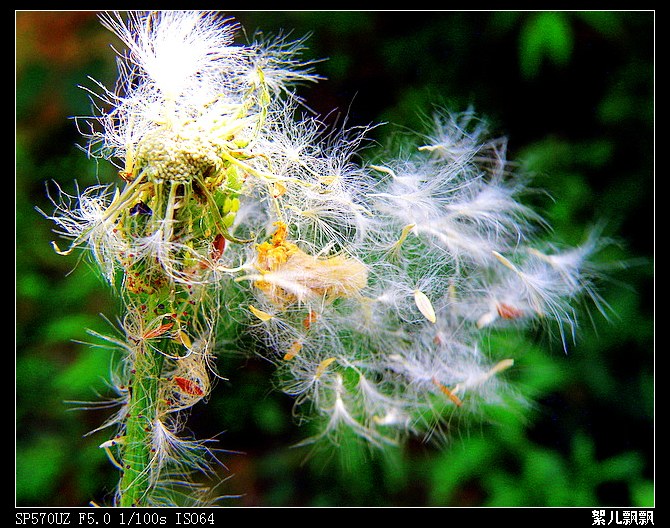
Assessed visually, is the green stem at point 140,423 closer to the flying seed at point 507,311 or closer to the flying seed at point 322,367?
the flying seed at point 322,367

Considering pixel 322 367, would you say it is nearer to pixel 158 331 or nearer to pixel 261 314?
pixel 261 314

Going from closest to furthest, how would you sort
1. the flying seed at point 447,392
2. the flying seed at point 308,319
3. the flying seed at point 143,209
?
the flying seed at point 143,209 < the flying seed at point 308,319 < the flying seed at point 447,392

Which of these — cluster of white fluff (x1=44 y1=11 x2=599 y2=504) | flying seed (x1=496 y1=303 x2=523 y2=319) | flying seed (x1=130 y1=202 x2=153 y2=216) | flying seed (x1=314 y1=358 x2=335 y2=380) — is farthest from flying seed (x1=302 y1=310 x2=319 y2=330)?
flying seed (x1=496 y1=303 x2=523 y2=319)

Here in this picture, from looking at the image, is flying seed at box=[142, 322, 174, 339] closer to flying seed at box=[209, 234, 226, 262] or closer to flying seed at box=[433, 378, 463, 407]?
flying seed at box=[209, 234, 226, 262]

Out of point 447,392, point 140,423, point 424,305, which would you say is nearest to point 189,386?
point 140,423

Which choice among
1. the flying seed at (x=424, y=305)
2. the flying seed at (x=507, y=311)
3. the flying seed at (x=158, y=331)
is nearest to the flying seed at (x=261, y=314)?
the flying seed at (x=158, y=331)
